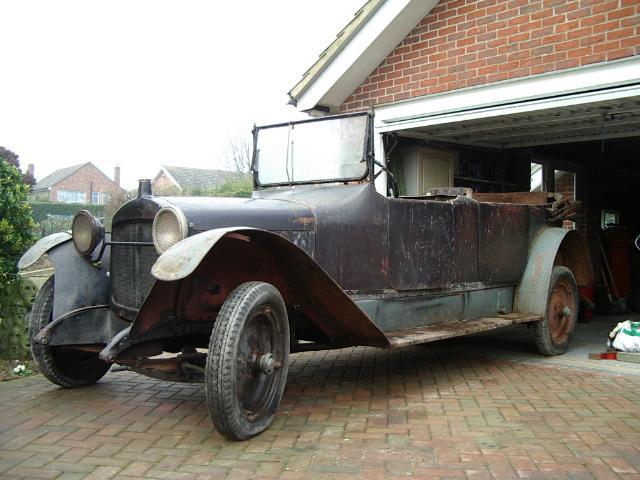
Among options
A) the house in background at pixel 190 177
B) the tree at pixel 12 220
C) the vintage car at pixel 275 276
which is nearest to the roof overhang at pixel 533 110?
the vintage car at pixel 275 276

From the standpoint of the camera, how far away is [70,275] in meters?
4.14

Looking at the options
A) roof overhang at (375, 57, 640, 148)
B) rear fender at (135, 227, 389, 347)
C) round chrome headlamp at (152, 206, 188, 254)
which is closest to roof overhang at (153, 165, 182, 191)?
roof overhang at (375, 57, 640, 148)

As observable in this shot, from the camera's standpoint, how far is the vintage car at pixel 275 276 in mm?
3305

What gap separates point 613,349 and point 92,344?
4709 millimetres

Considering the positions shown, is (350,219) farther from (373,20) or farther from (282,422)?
(373,20)

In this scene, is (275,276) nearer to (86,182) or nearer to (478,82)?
(478,82)

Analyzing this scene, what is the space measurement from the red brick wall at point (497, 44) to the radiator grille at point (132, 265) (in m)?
4.22

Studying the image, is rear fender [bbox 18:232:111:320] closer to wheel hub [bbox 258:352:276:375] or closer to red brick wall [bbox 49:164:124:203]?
wheel hub [bbox 258:352:276:375]

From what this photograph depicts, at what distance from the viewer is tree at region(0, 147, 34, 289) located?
5332 millimetres

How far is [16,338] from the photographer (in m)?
5.32

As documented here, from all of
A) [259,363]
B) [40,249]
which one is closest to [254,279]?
[259,363]

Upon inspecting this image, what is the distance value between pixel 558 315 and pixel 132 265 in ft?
13.9

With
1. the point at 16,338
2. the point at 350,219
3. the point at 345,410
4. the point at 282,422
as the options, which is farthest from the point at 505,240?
the point at 16,338

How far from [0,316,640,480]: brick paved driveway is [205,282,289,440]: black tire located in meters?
0.16
